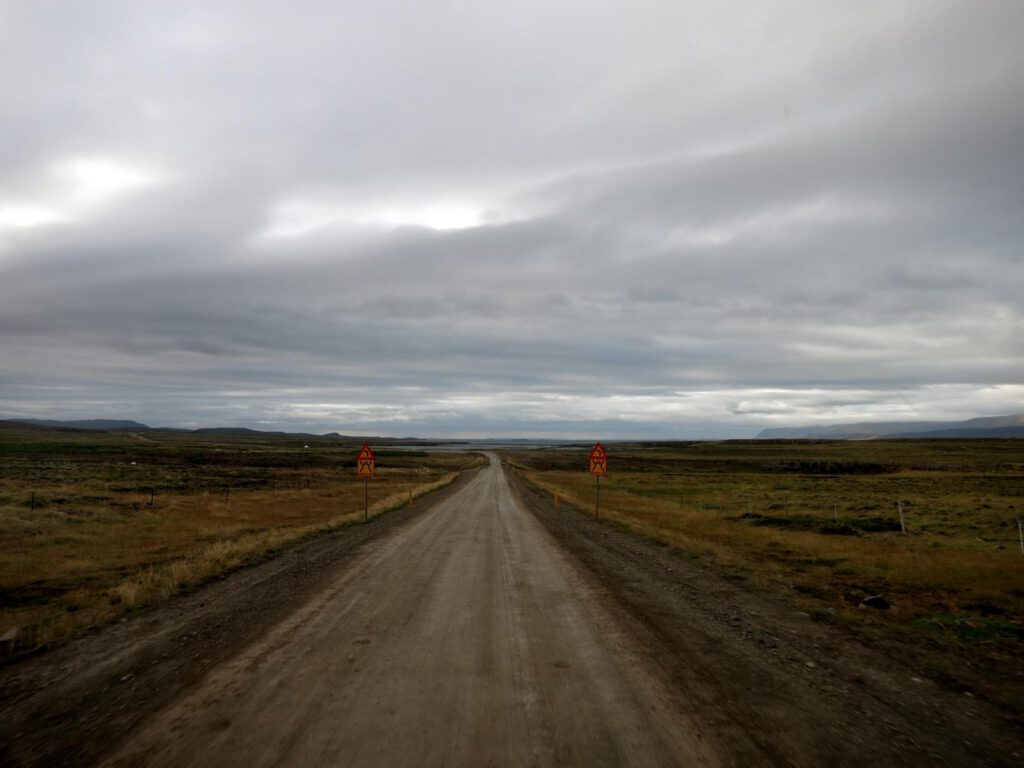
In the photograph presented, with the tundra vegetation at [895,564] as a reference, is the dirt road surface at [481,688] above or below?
above

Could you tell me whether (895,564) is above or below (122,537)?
above

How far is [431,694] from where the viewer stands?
5770 mm

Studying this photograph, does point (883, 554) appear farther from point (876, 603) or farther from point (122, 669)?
Answer: point (122, 669)

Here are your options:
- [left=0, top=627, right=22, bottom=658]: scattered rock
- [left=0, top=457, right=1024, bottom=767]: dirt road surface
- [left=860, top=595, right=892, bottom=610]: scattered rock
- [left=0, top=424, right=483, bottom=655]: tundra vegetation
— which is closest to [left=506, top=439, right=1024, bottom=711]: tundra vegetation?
[left=860, top=595, right=892, bottom=610]: scattered rock

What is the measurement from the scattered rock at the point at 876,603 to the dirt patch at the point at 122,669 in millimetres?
Result: 9705

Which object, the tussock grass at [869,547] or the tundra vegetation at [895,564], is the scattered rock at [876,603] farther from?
the tussock grass at [869,547]

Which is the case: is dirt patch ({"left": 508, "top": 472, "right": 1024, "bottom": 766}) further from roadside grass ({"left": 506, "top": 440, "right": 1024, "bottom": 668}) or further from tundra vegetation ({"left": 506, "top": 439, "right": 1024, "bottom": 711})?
roadside grass ({"left": 506, "top": 440, "right": 1024, "bottom": 668})

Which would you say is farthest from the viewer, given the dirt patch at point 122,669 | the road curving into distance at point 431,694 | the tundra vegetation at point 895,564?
the tundra vegetation at point 895,564

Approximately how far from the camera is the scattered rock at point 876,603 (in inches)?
404

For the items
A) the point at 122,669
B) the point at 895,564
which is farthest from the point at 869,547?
the point at 122,669

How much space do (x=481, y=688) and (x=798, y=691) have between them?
10.7 ft

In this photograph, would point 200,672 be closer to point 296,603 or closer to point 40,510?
point 296,603

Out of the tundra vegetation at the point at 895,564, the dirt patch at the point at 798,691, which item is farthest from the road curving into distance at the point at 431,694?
the tundra vegetation at the point at 895,564

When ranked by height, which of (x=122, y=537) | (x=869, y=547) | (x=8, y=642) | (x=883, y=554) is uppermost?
(x=8, y=642)
